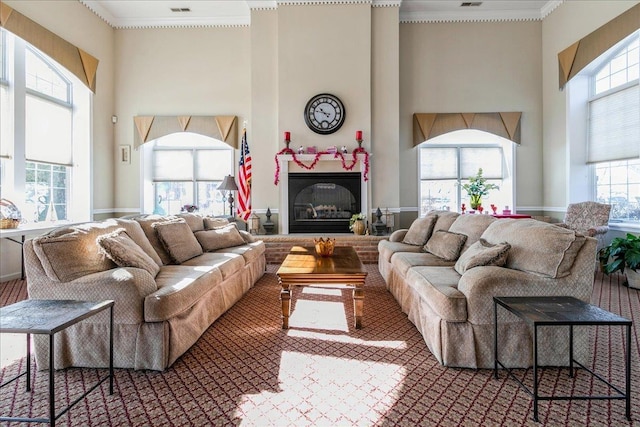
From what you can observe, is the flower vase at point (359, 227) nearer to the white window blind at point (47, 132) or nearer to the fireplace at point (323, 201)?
the fireplace at point (323, 201)

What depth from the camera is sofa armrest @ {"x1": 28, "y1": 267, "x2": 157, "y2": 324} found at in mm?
2121

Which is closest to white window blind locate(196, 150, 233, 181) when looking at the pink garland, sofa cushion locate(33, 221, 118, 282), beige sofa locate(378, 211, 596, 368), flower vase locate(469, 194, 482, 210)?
the pink garland

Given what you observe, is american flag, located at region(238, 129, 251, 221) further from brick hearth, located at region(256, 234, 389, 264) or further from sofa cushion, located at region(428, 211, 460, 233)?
sofa cushion, located at region(428, 211, 460, 233)

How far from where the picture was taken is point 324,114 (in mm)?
6016

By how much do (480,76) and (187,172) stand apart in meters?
5.89

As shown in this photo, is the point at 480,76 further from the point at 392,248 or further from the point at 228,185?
the point at 228,185

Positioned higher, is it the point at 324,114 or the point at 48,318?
the point at 324,114

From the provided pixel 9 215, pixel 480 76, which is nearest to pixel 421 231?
pixel 480 76

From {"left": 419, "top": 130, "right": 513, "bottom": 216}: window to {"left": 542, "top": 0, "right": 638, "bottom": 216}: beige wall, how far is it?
0.76 meters

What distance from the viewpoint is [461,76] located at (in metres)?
6.43

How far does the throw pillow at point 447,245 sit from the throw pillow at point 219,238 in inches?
91.2

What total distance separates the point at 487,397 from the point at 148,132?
21.9 ft

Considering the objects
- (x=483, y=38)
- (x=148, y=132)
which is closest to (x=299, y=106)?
(x=148, y=132)

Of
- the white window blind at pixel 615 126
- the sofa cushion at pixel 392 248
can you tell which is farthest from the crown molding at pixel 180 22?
the white window blind at pixel 615 126
